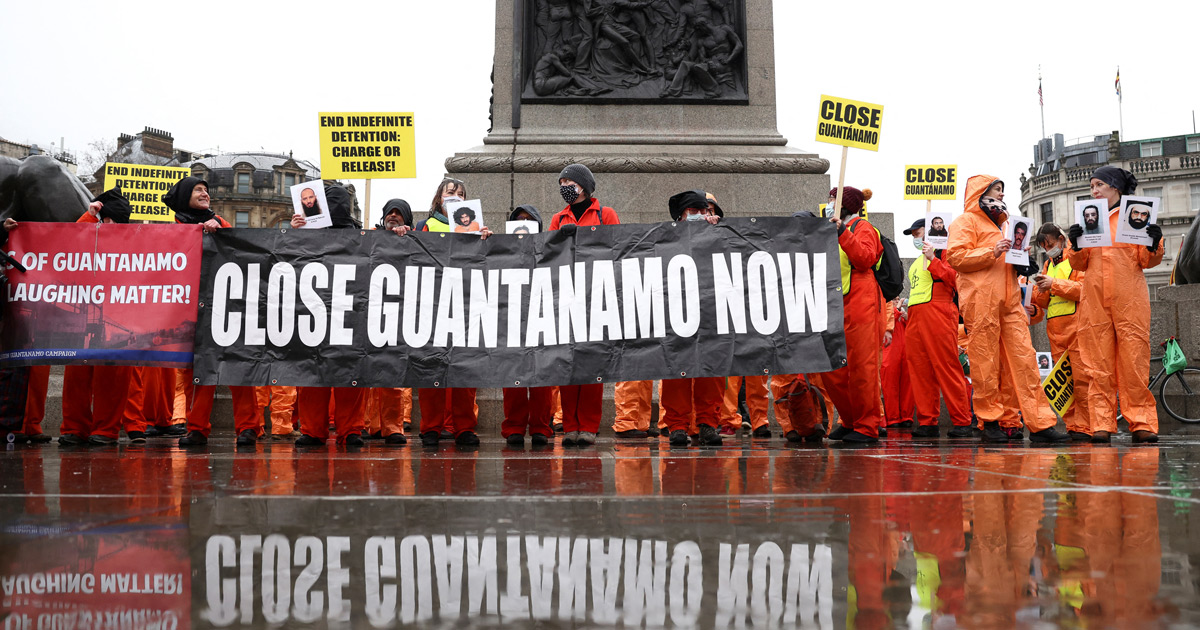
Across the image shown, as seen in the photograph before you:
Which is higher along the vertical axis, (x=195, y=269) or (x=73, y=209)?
(x=73, y=209)

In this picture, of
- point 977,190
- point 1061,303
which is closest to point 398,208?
point 977,190

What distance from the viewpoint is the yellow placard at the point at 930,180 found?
14812mm

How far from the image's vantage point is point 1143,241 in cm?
768

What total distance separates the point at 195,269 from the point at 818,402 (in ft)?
16.9

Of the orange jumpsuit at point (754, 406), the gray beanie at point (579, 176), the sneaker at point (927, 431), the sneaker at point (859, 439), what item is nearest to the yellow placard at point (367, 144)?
the gray beanie at point (579, 176)

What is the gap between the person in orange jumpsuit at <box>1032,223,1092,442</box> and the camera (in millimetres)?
8266

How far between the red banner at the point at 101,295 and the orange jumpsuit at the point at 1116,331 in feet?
23.5

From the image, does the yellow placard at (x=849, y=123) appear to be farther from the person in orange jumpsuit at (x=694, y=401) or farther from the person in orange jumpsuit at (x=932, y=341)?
the person in orange jumpsuit at (x=694, y=401)

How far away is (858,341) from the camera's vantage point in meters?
7.62

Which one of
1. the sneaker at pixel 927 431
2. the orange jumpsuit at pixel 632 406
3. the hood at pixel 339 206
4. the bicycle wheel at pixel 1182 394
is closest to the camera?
the hood at pixel 339 206

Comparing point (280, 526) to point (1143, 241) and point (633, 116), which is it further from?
point (633, 116)

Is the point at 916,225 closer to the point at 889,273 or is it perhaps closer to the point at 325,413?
the point at 889,273

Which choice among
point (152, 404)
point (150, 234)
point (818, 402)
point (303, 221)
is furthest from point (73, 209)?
point (818, 402)

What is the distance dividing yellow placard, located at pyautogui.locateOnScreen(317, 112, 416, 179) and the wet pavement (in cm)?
616
